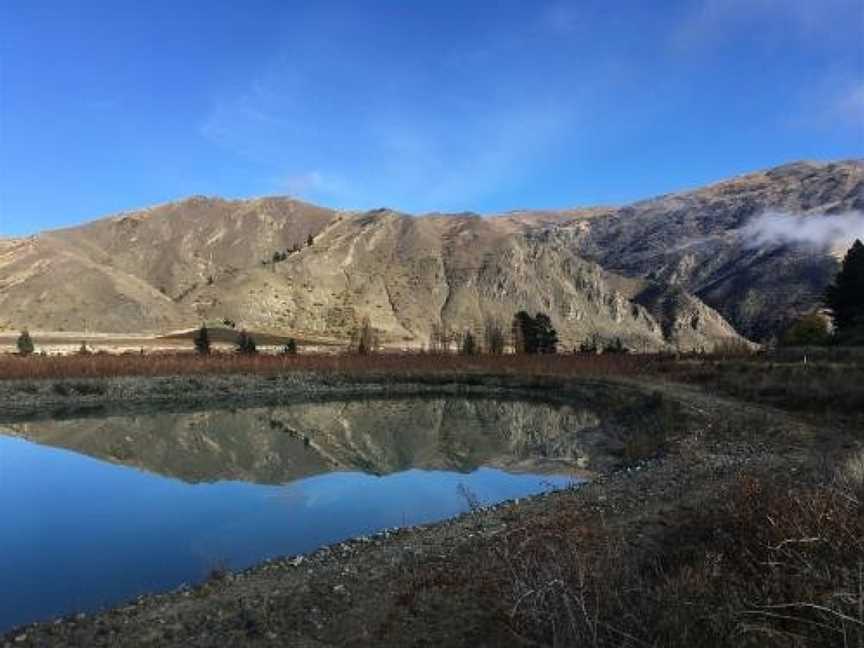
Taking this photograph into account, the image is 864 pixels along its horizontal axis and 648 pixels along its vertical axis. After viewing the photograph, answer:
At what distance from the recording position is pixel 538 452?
29.0m

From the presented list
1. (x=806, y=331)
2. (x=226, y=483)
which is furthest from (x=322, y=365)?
(x=806, y=331)

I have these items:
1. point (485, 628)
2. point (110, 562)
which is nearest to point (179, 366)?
point (110, 562)

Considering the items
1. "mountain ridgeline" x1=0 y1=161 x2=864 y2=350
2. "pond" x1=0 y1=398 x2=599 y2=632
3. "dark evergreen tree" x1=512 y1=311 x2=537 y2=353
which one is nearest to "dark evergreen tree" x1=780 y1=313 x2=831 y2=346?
"dark evergreen tree" x1=512 y1=311 x2=537 y2=353

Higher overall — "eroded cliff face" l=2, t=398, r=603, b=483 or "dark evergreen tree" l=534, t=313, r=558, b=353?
"dark evergreen tree" l=534, t=313, r=558, b=353

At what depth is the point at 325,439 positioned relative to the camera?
3275 centimetres

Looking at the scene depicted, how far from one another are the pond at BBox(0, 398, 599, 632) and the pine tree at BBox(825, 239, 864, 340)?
29.7 m

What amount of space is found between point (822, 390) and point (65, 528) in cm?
2433

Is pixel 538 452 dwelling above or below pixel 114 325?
below

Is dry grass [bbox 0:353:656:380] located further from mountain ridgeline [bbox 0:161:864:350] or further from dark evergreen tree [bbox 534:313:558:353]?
mountain ridgeline [bbox 0:161:864:350]

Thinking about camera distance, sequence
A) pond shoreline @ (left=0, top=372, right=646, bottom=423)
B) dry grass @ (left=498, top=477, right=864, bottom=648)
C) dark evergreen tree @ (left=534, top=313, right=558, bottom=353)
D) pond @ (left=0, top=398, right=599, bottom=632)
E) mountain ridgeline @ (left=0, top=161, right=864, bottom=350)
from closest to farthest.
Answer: dry grass @ (left=498, top=477, right=864, bottom=648), pond @ (left=0, top=398, right=599, bottom=632), pond shoreline @ (left=0, top=372, right=646, bottom=423), dark evergreen tree @ (left=534, top=313, right=558, bottom=353), mountain ridgeline @ (left=0, top=161, right=864, bottom=350)

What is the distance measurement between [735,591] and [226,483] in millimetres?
19509

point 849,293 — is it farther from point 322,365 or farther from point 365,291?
point 365,291

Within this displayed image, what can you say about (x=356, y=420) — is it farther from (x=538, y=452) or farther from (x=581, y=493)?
(x=581, y=493)

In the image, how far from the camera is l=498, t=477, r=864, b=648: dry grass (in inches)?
218
